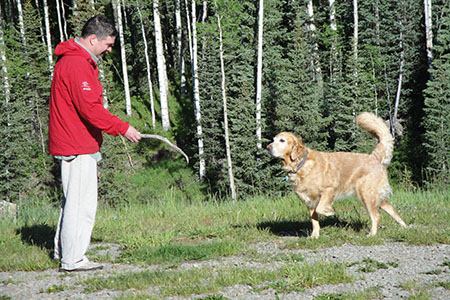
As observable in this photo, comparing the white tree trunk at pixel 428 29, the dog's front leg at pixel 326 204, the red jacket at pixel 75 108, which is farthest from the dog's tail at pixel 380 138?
the white tree trunk at pixel 428 29

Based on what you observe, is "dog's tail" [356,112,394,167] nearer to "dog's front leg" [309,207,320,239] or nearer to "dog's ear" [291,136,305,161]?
"dog's ear" [291,136,305,161]

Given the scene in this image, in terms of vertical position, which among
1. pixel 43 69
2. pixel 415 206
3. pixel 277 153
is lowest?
pixel 415 206

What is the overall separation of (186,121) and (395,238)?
26381 millimetres

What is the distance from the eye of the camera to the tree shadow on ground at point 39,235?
A: 5.96 meters

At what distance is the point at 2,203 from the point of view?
9.06 metres

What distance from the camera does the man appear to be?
177 inches

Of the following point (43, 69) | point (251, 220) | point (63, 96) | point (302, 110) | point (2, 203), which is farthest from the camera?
point (43, 69)

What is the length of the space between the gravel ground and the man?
380mm

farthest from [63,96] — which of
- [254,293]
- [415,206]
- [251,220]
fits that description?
[415,206]

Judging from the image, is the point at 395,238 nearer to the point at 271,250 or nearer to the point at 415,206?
the point at 271,250

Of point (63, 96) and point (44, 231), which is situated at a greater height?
point (63, 96)

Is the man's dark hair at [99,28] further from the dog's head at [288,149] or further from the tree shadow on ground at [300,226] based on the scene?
the tree shadow on ground at [300,226]

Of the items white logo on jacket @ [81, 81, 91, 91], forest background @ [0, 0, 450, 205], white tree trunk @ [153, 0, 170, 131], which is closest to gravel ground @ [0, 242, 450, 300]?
white logo on jacket @ [81, 81, 91, 91]

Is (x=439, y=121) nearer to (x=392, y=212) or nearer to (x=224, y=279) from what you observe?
(x=392, y=212)
